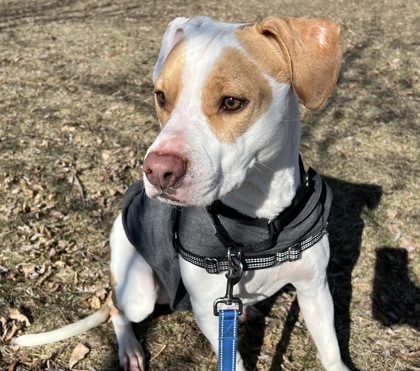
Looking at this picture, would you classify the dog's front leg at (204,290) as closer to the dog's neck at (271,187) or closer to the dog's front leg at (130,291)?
the dog's neck at (271,187)

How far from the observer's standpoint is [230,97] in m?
2.05

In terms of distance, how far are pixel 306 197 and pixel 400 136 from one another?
10.3 ft

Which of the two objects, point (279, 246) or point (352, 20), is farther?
point (352, 20)

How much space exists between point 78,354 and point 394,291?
227cm

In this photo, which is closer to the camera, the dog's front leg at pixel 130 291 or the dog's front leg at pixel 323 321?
the dog's front leg at pixel 323 321

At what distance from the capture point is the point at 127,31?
909 centimetres

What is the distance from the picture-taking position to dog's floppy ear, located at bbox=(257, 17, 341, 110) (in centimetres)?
209

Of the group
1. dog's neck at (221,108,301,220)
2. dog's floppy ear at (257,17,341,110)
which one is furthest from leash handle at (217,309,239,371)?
dog's floppy ear at (257,17,341,110)

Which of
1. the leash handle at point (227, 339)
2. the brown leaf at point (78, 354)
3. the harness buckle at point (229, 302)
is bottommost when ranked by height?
the brown leaf at point (78, 354)

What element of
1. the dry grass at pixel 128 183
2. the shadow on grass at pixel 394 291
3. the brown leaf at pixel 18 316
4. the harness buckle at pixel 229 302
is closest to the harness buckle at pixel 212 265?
the harness buckle at pixel 229 302

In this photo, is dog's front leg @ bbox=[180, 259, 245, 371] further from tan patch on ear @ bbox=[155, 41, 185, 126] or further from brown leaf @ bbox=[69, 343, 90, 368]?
brown leaf @ bbox=[69, 343, 90, 368]

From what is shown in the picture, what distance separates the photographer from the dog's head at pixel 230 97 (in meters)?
1.96

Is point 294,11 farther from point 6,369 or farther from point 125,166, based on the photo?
point 6,369

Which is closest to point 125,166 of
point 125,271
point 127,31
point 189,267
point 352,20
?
point 125,271
